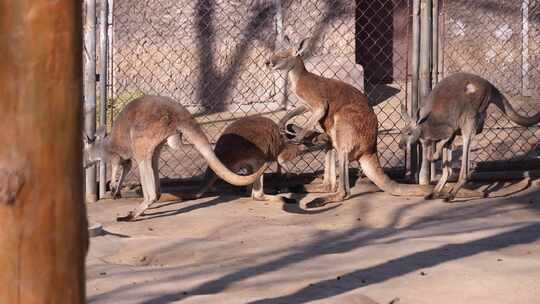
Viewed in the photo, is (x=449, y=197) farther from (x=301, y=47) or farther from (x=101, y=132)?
(x=101, y=132)

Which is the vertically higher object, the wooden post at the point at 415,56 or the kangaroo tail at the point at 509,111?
the wooden post at the point at 415,56

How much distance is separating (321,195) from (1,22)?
6.03 meters

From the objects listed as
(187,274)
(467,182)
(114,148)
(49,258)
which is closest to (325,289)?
(187,274)

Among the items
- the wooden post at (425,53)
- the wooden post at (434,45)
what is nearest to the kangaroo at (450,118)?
the wooden post at (425,53)

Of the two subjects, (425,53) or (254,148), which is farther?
(425,53)

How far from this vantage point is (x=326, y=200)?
8.05 meters

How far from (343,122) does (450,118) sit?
2.99 ft

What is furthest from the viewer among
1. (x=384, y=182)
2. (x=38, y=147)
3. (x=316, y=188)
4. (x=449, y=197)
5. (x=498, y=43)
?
(x=498, y=43)

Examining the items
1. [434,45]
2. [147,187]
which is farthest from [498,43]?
[147,187]

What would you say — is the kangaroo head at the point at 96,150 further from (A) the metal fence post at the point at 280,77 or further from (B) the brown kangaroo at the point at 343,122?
(A) the metal fence post at the point at 280,77

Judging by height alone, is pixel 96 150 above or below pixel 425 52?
below

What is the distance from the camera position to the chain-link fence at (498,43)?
13.5 meters

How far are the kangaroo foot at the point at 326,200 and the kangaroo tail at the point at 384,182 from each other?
0.38 meters

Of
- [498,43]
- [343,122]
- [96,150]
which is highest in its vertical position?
[498,43]
